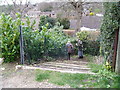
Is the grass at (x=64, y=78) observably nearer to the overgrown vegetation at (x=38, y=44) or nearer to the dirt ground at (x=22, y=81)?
the dirt ground at (x=22, y=81)

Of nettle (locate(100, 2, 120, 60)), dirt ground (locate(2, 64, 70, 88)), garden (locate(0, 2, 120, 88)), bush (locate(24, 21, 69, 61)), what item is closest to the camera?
dirt ground (locate(2, 64, 70, 88))

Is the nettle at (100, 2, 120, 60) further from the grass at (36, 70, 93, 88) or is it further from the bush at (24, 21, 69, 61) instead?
the bush at (24, 21, 69, 61)

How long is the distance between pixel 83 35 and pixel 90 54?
1578 mm

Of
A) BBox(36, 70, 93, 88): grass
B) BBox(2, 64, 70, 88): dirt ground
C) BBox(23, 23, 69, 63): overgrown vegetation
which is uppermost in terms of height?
BBox(23, 23, 69, 63): overgrown vegetation

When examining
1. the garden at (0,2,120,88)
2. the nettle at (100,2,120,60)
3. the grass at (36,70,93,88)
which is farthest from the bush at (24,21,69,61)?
the nettle at (100,2,120,60)

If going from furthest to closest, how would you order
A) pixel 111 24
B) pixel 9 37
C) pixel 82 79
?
pixel 9 37 → pixel 111 24 → pixel 82 79

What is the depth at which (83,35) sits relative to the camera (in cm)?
901

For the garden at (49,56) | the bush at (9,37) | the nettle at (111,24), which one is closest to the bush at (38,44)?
the garden at (49,56)

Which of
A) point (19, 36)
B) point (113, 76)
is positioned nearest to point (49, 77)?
point (113, 76)

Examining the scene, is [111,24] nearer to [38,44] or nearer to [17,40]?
[38,44]

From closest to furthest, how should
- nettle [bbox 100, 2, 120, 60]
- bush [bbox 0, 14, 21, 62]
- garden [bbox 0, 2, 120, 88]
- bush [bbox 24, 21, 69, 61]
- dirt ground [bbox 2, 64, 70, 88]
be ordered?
dirt ground [bbox 2, 64, 70, 88], garden [bbox 0, 2, 120, 88], nettle [bbox 100, 2, 120, 60], bush [bbox 0, 14, 21, 62], bush [bbox 24, 21, 69, 61]

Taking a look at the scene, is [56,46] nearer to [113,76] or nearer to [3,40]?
[3,40]

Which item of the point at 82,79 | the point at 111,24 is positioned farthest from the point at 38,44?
the point at 111,24

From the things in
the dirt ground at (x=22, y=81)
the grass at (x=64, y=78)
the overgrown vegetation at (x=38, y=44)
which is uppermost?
the overgrown vegetation at (x=38, y=44)
